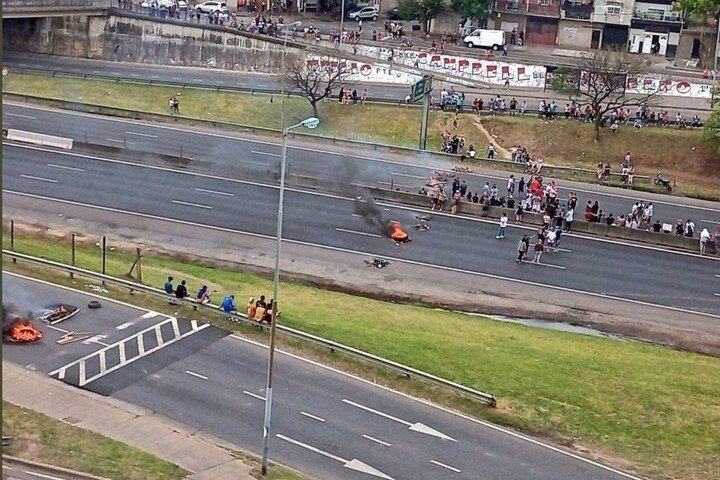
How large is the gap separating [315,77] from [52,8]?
28.0 meters

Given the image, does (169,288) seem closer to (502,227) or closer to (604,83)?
(502,227)

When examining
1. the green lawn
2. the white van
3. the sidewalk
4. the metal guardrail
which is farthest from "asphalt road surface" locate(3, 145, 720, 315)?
the white van

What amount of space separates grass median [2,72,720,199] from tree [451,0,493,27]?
23.8 meters

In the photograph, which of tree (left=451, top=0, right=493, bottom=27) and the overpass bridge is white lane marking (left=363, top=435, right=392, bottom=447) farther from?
tree (left=451, top=0, right=493, bottom=27)

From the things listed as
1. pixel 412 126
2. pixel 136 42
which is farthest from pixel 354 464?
pixel 136 42

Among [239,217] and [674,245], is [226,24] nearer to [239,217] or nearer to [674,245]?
[239,217]

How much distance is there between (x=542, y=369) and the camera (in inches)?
1449

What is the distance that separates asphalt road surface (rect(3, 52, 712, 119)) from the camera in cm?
7831

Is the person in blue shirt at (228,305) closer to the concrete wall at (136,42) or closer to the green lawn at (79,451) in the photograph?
the green lawn at (79,451)

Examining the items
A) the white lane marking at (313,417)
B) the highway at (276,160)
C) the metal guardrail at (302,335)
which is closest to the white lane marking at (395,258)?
the highway at (276,160)

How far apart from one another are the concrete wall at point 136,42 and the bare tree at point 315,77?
564cm

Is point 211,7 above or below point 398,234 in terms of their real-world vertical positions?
above

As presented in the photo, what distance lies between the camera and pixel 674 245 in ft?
175

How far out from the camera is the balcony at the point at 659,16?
94938mm
